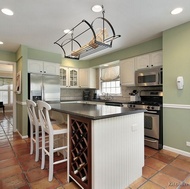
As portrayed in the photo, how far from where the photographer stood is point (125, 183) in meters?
1.79

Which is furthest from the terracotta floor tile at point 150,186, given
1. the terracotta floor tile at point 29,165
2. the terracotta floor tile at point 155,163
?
the terracotta floor tile at point 29,165

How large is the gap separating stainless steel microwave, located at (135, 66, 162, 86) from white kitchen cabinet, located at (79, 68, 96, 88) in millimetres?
2144

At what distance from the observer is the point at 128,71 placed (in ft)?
13.0

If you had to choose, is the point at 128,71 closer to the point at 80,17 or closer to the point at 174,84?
the point at 174,84

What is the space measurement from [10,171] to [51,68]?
3.05 meters

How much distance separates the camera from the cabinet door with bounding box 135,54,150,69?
351 centimetres

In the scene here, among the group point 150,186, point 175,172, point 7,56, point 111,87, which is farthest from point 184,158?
point 7,56

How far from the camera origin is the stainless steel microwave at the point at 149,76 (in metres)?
3.18

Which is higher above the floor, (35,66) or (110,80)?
(35,66)

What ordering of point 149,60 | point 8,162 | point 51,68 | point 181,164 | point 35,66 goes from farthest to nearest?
point 51,68 → point 35,66 → point 149,60 → point 8,162 → point 181,164

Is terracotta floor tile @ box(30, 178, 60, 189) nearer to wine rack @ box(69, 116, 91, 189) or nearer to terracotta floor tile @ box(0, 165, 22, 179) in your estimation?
wine rack @ box(69, 116, 91, 189)

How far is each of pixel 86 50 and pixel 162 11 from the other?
4.57 ft

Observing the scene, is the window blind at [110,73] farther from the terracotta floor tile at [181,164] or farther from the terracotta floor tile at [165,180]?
the terracotta floor tile at [165,180]

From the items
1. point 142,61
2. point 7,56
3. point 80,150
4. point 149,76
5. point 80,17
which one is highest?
point 80,17
